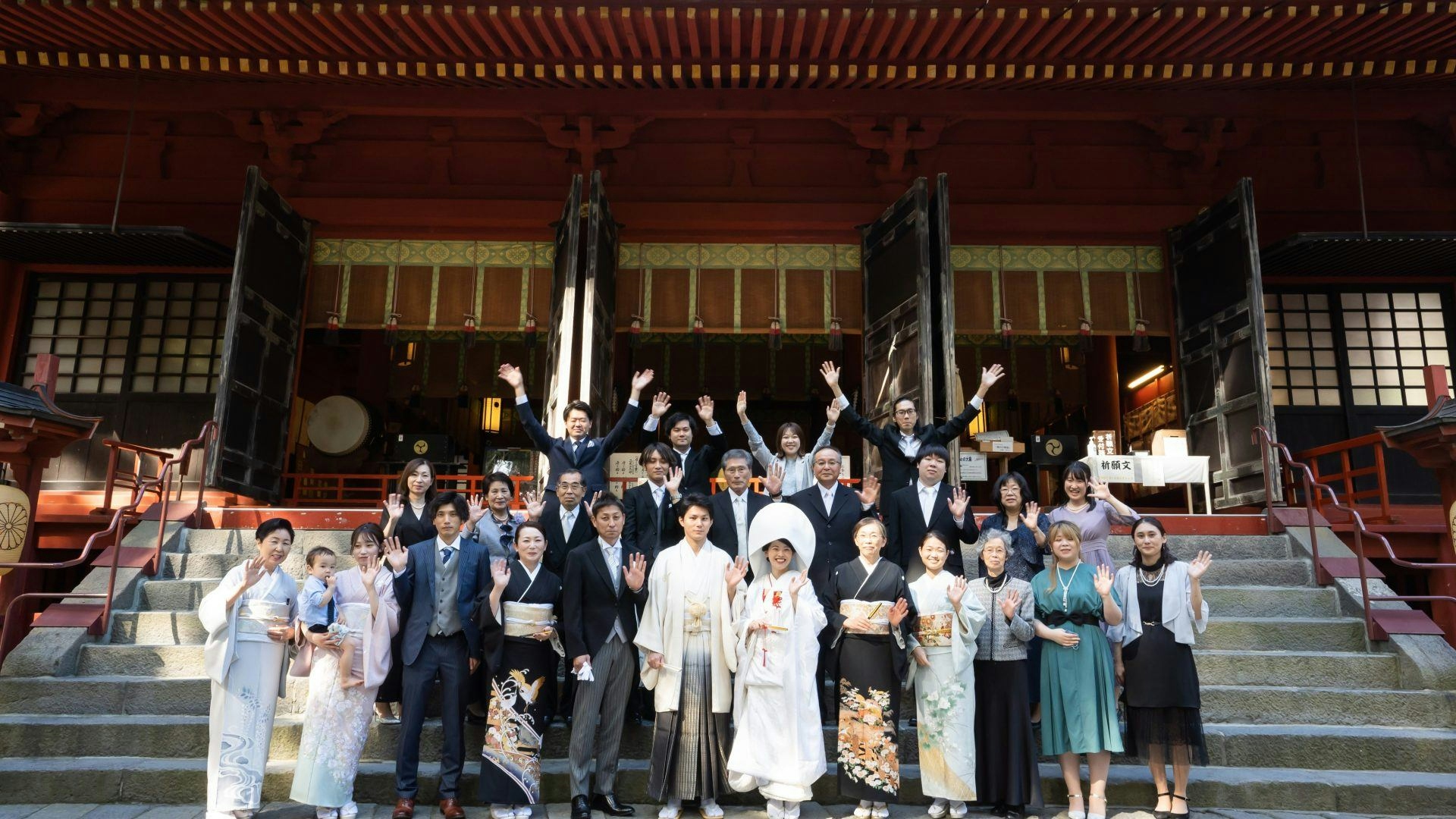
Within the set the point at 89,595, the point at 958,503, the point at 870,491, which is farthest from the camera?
the point at 870,491

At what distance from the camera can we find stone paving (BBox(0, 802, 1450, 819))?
4.32m

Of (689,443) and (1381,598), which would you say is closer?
(689,443)

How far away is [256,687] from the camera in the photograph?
172 inches

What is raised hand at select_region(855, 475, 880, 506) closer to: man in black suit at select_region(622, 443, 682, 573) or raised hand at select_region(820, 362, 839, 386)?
raised hand at select_region(820, 362, 839, 386)

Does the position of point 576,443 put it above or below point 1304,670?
above

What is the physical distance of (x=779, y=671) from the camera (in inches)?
174

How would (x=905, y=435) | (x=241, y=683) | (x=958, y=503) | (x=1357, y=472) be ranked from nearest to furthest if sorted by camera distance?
(x=241, y=683) → (x=958, y=503) → (x=905, y=435) → (x=1357, y=472)

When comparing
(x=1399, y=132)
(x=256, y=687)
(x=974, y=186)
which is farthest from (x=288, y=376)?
(x=1399, y=132)

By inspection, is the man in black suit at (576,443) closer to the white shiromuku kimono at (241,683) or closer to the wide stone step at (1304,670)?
the white shiromuku kimono at (241,683)

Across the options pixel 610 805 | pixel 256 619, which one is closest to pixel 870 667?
pixel 610 805

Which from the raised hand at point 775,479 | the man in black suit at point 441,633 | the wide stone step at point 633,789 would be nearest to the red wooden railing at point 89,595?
the wide stone step at point 633,789

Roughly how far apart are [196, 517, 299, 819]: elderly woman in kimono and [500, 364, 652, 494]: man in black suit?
1.66 metres

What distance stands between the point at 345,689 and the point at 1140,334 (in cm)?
752

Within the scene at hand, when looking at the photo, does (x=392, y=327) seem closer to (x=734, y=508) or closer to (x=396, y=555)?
(x=396, y=555)
